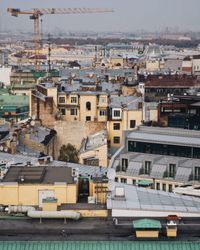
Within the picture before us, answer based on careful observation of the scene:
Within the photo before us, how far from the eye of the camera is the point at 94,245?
22.0 m

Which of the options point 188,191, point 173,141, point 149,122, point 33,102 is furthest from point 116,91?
point 188,191

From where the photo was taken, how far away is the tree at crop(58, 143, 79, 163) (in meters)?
49.1

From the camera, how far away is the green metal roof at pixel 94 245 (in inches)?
866

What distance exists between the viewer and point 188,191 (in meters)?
32.1

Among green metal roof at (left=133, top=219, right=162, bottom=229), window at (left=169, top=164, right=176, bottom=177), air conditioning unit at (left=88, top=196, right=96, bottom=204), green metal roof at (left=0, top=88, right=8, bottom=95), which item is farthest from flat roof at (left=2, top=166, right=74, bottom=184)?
green metal roof at (left=0, top=88, right=8, bottom=95)

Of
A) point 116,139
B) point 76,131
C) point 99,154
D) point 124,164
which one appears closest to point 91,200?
point 124,164

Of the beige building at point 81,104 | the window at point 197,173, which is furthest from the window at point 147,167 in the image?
the beige building at point 81,104

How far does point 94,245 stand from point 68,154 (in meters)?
28.0

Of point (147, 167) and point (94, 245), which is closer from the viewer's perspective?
point (94, 245)

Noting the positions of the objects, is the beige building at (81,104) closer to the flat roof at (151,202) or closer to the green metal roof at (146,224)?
the flat roof at (151,202)

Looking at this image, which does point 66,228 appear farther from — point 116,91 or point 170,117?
point 116,91

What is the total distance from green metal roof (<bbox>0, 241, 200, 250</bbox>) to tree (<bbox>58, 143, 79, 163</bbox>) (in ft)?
86.0

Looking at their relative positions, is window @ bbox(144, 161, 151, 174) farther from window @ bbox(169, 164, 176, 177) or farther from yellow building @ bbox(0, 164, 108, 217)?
yellow building @ bbox(0, 164, 108, 217)

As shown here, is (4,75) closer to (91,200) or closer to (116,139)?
(116,139)
